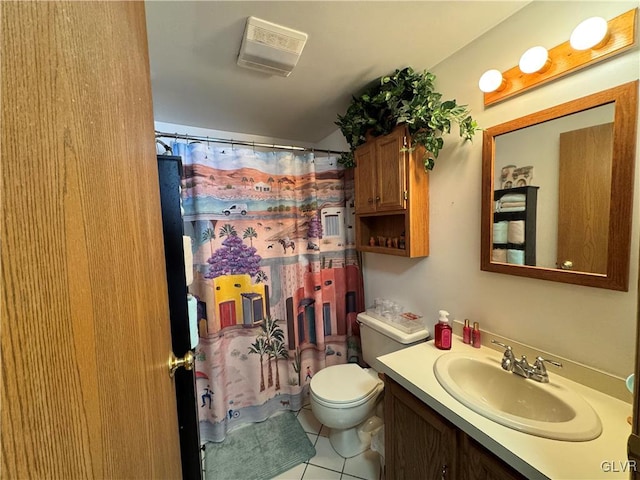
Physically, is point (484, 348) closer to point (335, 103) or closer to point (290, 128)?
point (335, 103)

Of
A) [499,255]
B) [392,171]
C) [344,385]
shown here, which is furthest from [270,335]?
[499,255]

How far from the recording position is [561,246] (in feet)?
3.14

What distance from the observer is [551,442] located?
2.27ft

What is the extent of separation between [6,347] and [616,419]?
1395mm

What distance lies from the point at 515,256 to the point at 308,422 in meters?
1.72

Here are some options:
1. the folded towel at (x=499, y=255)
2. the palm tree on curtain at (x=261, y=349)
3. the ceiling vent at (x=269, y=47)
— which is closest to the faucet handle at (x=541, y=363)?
the folded towel at (x=499, y=255)

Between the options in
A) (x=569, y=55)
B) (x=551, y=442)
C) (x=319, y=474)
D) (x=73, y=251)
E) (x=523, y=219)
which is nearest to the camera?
(x=73, y=251)

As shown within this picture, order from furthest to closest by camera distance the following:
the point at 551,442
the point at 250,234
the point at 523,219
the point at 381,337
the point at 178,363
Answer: the point at 250,234 < the point at 381,337 < the point at 523,219 < the point at 178,363 < the point at 551,442

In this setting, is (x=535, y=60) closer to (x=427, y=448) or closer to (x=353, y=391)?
(x=427, y=448)

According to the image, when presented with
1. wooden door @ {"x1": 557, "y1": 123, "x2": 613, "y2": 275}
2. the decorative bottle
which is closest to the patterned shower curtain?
the decorative bottle

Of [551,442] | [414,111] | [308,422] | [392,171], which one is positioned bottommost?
[308,422]

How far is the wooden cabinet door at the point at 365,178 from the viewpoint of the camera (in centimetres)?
160

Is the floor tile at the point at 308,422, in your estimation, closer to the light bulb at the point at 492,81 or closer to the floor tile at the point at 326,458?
the floor tile at the point at 326,458

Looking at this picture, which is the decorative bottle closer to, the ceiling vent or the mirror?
the mirror
